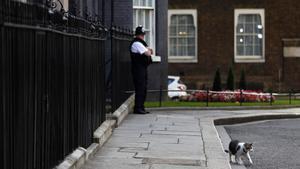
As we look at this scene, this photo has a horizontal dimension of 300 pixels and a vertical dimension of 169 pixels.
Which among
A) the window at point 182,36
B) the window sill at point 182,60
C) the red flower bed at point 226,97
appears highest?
the window at point 182,36

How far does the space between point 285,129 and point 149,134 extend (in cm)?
428

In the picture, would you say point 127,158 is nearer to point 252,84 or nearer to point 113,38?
point 113,38

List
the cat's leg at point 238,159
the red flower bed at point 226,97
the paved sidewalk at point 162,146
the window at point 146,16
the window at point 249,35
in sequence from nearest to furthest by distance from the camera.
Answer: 1. the paved sidewalk at point 162,146
2. the cat's leg at point 238,159
3. the red flower bed at point 226,97
4. the window at point 146,16
5. the window at point 249,35

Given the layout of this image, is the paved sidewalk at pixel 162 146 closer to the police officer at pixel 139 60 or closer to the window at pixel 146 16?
the police officer at pixel 139 60

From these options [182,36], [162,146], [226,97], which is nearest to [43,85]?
[162,146]

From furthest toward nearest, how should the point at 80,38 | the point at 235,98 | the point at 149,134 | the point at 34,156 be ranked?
the point at 235,98 → the point at 149,134 → the point at 80,38 → the point at 34,156

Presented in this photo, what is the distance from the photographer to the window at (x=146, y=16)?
24297 millimetres

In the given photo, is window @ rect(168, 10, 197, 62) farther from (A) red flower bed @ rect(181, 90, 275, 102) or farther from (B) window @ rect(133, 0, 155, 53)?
(A) red flower bed @ rect(181, 90, 275, 102)

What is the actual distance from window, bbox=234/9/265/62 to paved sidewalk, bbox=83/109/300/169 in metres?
22.8

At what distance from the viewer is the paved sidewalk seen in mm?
10034

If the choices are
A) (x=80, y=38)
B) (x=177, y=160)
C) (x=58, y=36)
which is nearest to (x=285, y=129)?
(x=177, y=160)

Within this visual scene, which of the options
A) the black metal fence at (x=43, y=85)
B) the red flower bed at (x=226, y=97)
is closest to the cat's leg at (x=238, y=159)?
the black metal fence at (x=43, y=85)

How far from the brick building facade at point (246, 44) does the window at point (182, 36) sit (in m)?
0.05

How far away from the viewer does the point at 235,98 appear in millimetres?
23484
